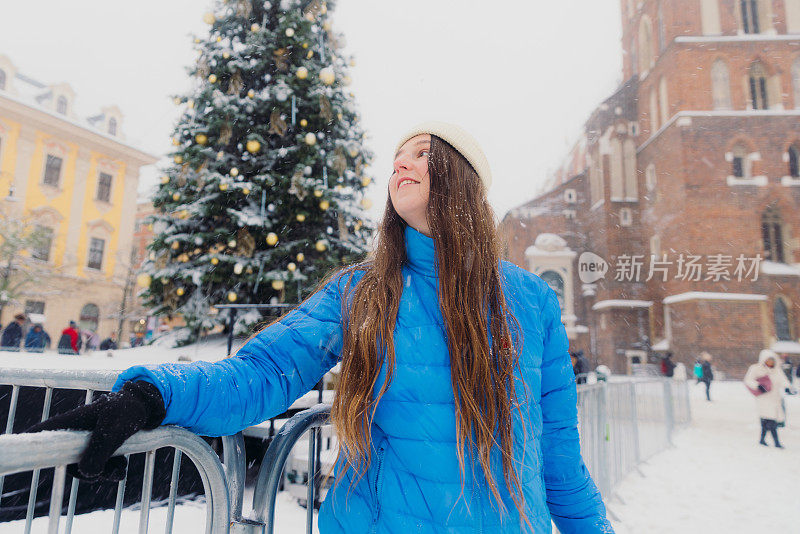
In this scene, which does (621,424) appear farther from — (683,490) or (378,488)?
(378,488)

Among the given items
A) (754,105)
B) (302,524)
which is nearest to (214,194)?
(302,524)

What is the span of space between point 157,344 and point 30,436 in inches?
276

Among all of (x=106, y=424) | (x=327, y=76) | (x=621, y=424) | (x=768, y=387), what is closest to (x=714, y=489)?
(x=621, y=424)

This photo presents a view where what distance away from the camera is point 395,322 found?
1126mm

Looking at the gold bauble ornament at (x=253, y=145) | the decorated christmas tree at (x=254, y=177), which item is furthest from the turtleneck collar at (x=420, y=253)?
the gold bauble ornament at (x=253, y=145)

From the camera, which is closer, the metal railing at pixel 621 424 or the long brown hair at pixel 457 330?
the long brown hair at pixel 457 330

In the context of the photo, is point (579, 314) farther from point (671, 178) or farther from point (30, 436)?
point (30, 436)

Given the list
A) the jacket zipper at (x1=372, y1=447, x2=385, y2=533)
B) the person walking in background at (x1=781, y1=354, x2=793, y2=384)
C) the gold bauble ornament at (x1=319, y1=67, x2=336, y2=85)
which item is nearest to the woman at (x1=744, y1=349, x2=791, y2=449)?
the gold bauble ornament at (x1=319, y1=67, x2=336, y2=85)

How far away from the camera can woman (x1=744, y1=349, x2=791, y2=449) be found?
8016 millimetres

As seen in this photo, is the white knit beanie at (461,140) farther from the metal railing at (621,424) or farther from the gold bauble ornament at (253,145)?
the gold bauble ornament at (253,145)

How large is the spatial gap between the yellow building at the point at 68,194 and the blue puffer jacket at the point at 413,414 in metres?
24.8

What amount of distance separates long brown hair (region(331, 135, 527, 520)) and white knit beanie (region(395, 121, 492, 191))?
0.02 m

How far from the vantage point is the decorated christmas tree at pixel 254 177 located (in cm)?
611

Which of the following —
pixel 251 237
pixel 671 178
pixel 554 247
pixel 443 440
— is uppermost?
pixel 671 178
